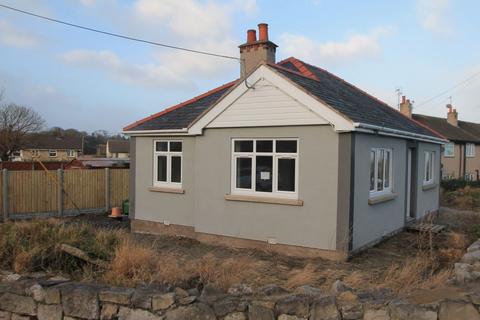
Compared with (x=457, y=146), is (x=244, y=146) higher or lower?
lower

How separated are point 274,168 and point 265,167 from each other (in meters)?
0.27

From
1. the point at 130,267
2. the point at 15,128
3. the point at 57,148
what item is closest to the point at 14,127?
the point at 15,128

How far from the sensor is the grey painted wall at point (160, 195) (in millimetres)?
12391

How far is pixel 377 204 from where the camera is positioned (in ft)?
35.8

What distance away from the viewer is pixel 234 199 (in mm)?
10922

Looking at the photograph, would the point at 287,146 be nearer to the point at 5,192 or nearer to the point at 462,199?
the point at 5,192

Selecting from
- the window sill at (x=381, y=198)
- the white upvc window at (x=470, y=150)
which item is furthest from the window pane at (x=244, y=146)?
the white upvc window at (x=470, y=150)

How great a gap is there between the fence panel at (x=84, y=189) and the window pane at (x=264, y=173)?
416 inches

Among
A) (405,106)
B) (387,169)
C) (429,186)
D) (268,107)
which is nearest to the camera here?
(268,107)

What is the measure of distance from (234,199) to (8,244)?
562cm

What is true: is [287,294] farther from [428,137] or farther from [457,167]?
[457,167]

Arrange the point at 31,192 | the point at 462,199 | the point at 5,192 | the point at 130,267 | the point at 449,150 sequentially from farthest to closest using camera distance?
1. the point at 449,150
2. the point at 462,199
3. the point at 31,192
4. the point at 5,192
5. the point at 130,267

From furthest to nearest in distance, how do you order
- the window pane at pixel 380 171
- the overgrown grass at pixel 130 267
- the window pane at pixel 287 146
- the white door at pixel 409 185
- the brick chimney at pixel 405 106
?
the brick chimney at pixel 405 106, the white door at pixel 409 185, the window pane at pixel 380 171, the window pane at pixel 287 146, the overgrown grass at pixel 130 267

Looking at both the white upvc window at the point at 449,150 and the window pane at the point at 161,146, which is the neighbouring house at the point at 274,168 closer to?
the window pane at the point at 161,146
